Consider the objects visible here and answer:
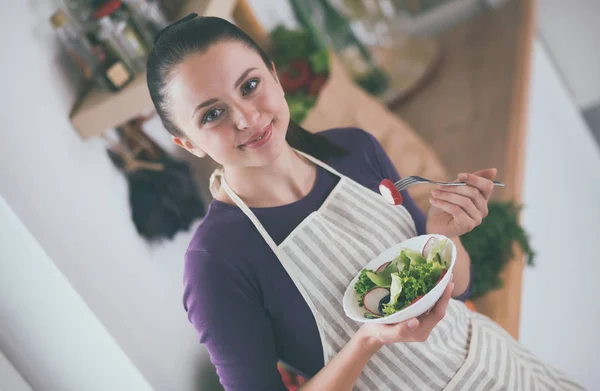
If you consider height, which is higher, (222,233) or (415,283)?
(222,233)

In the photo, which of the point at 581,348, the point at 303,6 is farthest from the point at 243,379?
the point at 303,6

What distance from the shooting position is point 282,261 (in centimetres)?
64

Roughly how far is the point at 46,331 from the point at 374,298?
405 millimetres

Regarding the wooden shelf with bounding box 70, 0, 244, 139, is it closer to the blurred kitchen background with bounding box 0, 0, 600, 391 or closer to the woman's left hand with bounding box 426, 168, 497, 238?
the blurred kitchen background with bounding box 0, 0, 600, 391

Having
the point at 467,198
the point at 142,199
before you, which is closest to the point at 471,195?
the point at 467,198

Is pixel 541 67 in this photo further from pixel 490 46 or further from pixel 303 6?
pixel 303 6

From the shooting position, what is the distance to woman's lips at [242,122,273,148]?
0.56 meters

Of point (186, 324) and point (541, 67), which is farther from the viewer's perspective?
point (541, 67)

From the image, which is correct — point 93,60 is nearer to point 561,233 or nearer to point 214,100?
point 214,100

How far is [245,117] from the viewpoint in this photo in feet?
1.80

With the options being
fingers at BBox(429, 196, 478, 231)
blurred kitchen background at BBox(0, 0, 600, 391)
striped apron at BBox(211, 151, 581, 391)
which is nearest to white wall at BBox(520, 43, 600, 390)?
blurred kitchen background at BBox(0, 0, 600, 391)

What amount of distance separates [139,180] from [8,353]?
0.29m

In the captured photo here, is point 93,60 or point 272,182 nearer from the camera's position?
point 272,182

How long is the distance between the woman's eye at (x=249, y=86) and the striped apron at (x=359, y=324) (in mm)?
134
